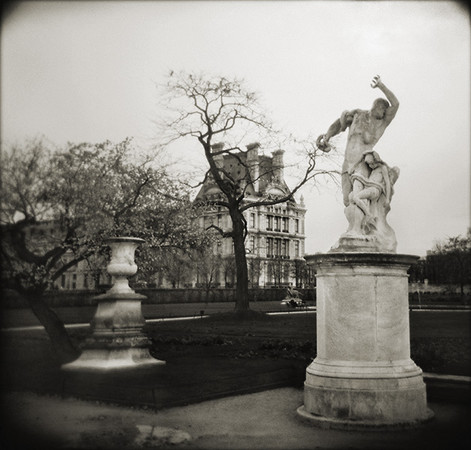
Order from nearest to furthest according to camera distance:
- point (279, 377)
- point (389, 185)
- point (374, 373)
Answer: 1. point (374, 373)
2. point (389, 185)
3. point (279, 377)

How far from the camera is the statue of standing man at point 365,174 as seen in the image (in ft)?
20.5

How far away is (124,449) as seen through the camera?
15.4ft

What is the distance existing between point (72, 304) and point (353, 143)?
16.3ft

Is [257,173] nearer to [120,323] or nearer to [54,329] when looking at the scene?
[120,323]

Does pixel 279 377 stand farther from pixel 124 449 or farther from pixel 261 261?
pixel 261 261

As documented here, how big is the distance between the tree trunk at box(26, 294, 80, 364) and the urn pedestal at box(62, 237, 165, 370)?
418 mm

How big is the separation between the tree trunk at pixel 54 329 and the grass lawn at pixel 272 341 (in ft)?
9.74

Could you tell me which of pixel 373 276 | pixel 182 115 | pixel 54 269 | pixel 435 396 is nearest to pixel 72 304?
pixel 54 269

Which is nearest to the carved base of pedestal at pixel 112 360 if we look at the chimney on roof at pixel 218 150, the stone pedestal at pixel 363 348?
the stone pedestal at pixel 363 348

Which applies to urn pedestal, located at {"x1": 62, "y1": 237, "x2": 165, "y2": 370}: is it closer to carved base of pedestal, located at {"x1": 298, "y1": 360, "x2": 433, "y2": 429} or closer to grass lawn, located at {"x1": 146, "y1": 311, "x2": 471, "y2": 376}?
grass lawn, located at {"x1": 146, "y1": 311, "x2": 471, "y2": 376}

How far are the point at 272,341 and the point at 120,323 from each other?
5150 millimetres

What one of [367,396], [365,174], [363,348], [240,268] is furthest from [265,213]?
[367,396]

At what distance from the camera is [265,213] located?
2375 centimetres

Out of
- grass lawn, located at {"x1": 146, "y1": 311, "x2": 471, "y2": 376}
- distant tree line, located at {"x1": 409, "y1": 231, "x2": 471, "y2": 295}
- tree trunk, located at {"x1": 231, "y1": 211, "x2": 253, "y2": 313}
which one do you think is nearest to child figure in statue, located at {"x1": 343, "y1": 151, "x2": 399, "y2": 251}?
grass lawn, located at {"x1": 146, "y1": 311, "x2": 471, "y2": 376}
